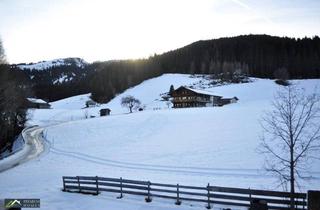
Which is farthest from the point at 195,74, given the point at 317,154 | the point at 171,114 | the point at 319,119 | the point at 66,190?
the point at 66,190

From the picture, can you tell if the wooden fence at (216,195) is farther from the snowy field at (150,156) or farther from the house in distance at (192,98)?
the house in distance at (192,98)

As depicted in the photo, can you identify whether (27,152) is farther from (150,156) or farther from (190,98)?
(190,98)

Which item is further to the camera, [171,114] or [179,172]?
[171,114]

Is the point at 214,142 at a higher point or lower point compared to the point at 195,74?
lower

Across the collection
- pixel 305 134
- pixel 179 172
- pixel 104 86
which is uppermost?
pixel 104 86

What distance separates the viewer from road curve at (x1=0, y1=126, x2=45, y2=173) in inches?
1716

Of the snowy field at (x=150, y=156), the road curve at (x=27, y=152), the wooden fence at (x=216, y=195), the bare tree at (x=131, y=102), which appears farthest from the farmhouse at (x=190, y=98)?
the wooden fence at (x=216, y=195)

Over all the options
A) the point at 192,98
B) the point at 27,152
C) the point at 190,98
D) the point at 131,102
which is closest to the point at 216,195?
the point at 27,152

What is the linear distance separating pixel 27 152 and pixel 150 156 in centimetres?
1987

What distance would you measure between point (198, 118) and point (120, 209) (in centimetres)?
4751

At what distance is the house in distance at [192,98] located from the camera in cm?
10613

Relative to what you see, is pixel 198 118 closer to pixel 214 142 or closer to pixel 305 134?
pixel 214 142

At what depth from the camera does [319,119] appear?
52875 mm

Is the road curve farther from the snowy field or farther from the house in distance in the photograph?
the house in distance
